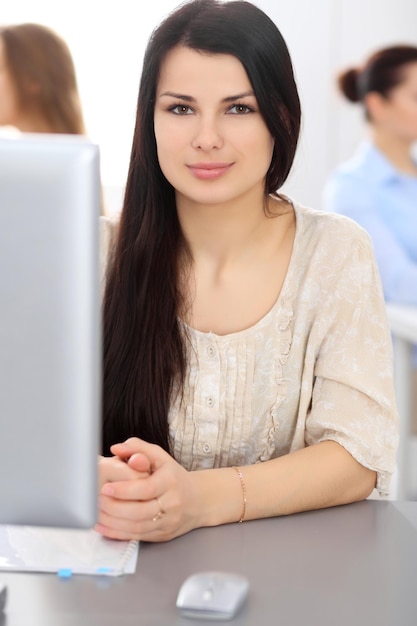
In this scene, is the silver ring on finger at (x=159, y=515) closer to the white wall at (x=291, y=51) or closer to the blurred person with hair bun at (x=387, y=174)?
the blurred person with hair bun at (x=387, y=174)

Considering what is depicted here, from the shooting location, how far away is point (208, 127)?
5.00 ft

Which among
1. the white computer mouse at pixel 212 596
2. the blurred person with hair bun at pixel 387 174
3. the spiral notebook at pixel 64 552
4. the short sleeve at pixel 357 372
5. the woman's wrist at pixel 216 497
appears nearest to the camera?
the white computer mouse at pixel 212 596

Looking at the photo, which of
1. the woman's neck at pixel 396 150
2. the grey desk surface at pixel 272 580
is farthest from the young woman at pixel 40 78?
the grey desk surface at pixel 272 580

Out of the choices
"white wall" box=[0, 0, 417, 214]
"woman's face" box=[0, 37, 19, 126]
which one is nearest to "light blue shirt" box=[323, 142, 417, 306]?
"woman's face" box=[0, 37, 19, 126]

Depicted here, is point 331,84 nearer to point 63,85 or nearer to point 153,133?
point 63,85

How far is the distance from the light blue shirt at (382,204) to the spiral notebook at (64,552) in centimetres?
201

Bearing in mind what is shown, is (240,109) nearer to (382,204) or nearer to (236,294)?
(236,294)

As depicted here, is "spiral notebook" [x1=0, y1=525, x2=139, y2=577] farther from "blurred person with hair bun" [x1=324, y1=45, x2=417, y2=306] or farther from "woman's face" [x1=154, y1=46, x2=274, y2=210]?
"blurred person with hair bun" [x1=324, y1=45, x2=417, y2=306]

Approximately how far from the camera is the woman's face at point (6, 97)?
323 centimetres

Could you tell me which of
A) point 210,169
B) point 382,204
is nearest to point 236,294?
point 210,169

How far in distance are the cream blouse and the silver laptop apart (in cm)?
65

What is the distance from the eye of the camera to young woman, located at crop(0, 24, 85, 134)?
10.5 ft

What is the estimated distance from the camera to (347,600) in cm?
110

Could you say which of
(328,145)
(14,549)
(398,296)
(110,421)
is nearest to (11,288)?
(14,549)
